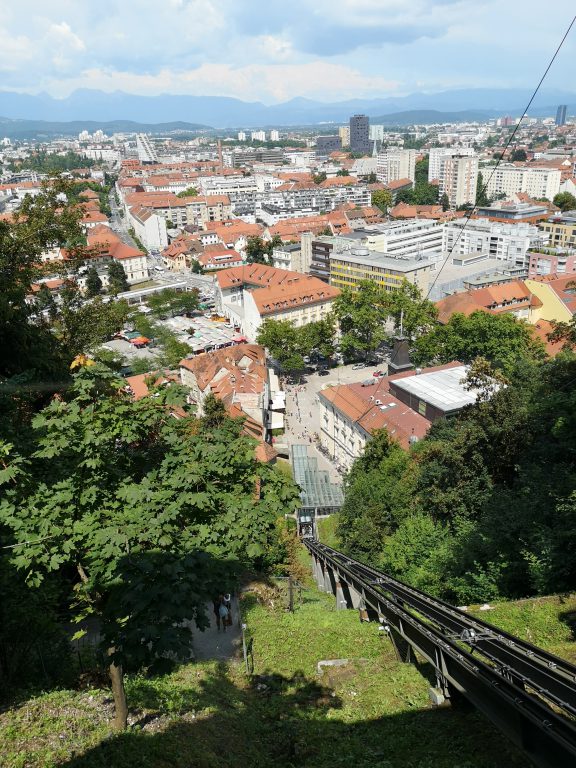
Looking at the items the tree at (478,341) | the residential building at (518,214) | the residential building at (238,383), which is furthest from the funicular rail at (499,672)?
the residential building at (518,214)

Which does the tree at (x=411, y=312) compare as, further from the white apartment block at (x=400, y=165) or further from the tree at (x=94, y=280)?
the white apartment block at (x=400, y=165)

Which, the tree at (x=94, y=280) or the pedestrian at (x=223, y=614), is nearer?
the pedestrian at (x=223, y=614)

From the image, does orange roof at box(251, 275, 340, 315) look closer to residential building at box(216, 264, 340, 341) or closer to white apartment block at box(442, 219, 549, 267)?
residential building at box(216, 264, 340, 341)

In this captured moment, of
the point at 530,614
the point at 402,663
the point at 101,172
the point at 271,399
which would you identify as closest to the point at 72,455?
the point at 402,663

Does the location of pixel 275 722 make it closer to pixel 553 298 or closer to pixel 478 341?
pixel 478 341

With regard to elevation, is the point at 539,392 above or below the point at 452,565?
above

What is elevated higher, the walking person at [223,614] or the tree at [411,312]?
the walking person at [223,614]

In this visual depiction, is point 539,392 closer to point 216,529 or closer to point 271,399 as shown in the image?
point 216,529

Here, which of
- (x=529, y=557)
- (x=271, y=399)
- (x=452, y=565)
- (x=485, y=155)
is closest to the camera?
(x=529, y=557)
